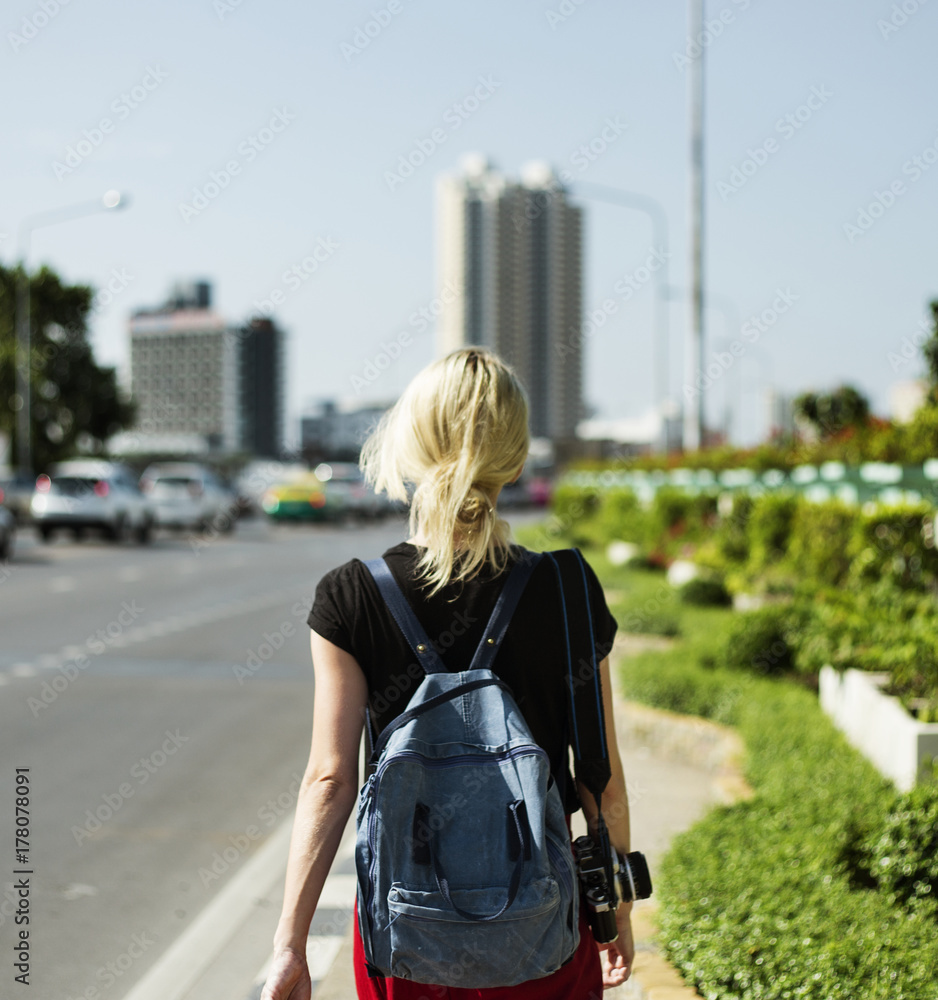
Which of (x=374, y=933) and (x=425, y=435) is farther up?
(x=425, y=435)

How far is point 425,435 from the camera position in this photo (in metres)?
2.13

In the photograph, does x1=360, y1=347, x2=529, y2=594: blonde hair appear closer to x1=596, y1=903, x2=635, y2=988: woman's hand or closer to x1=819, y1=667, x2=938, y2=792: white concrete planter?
x1=596, y1=903, x2=635, y2=988: woman's hand

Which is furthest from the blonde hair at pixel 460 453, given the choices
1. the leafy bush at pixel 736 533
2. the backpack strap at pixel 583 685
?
the leafy bush at pixel 736 533

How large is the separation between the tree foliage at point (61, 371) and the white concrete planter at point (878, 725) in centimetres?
4542

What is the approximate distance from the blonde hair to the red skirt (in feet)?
2.07

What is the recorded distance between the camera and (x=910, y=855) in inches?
151

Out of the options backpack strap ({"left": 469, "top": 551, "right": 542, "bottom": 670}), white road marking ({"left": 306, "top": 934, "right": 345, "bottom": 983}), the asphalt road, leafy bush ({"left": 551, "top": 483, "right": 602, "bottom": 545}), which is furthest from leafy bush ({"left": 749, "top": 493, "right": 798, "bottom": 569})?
leafy bush ({"left": 551, "top": 483, "right": 602, "bottom": 545})

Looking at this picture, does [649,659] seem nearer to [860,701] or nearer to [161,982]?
[860,701]

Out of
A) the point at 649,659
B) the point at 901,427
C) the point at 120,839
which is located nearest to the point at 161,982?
the point at 120,839

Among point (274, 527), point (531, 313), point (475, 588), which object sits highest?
point (531, 313)

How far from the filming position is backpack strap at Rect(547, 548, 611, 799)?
2115mm

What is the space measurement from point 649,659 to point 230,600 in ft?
28.6

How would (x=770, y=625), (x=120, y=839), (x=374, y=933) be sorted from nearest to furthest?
1. (x=374, y=933)
2. (x=120, y=839)
3. (x=770, y=625)

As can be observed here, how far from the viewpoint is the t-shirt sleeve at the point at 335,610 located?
2076mm
